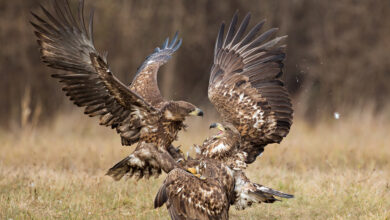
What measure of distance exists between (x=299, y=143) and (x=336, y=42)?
5.79 metres

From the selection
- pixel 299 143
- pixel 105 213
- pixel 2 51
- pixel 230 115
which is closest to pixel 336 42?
pixel 299 143

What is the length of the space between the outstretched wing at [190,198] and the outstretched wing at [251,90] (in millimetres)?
1392

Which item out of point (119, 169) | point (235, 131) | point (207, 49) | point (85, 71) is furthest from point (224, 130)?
point (207, 49)

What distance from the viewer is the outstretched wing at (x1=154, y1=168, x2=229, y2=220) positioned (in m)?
5.18

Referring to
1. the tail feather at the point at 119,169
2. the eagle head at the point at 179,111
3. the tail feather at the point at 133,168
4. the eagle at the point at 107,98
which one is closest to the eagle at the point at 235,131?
the eagle head at the point at 179,111

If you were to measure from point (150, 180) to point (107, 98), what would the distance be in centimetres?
191

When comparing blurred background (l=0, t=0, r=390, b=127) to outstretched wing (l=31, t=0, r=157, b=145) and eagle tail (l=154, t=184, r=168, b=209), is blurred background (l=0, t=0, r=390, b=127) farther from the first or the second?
eagle tail (l=154, t=184, r=168, b=209)

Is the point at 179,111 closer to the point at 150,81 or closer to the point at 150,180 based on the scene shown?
the point at 150,81

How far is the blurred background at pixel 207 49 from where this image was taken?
13305 millimetres

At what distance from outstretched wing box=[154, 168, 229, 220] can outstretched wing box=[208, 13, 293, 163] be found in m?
1.39

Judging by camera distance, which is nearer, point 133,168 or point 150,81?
point 133,168

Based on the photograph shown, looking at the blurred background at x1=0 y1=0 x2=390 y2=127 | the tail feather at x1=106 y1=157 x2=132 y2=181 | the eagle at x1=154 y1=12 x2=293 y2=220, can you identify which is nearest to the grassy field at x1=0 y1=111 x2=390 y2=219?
the tail feather at x1=106 y1=157 x2=132 y2=181

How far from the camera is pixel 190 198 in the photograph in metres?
5.19

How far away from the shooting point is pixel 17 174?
24.9 ft
